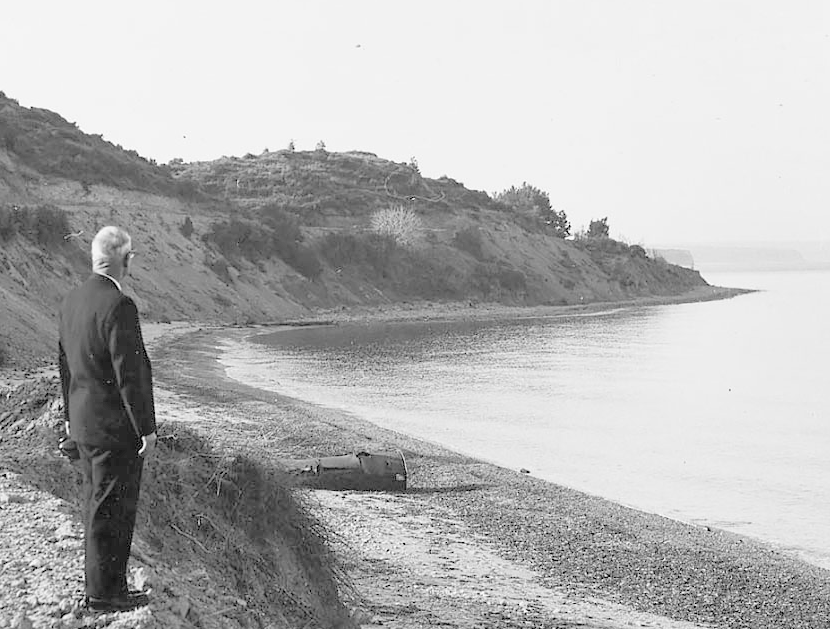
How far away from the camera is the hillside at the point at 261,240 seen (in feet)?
137

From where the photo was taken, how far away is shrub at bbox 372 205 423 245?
79.4 metres

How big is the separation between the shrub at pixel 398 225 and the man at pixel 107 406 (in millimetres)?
73112

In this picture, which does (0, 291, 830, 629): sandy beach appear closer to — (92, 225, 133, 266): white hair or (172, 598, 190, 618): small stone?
(172, 598, 190, 618): small stone

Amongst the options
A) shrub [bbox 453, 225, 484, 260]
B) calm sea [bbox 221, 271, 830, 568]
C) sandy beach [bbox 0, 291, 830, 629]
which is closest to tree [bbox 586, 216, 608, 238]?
shrub [bbox 453, 225, 484, 260]

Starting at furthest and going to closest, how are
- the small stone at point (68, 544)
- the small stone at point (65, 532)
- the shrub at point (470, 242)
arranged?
1. the shrub at point (470, 242)
2. the small stone at point (65, 532)
3. the small stone at point (68, 544)

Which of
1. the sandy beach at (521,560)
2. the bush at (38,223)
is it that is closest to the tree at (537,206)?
the bush at (38,223)

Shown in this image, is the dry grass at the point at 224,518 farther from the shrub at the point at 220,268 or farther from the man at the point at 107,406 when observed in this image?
the shrub at the point at 220,268

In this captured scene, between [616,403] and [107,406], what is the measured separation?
2424 cm

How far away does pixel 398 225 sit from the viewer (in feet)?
267

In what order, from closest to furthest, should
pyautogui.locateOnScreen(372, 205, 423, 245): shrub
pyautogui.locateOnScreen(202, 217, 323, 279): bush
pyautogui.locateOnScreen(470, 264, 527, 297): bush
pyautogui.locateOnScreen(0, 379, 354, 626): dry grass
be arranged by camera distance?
pyautogui.locateOnScreen(0, 379, 354, 626): dry grass
pyautogui.locateOnScreen(202, 217, 323, 279): bush
pyautogui.locateOnScreen(470, 264, 527, 297): bush
pyautogui.locateOnScreen(372, 205, 423, 245): shrub

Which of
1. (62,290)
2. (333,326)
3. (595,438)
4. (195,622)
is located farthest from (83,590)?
(333,326)

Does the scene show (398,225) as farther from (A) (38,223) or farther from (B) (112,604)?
(B) (112,604)

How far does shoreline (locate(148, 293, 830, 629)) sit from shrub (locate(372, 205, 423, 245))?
64.2 metres

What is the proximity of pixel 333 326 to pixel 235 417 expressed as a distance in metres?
34.6
